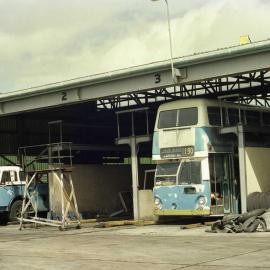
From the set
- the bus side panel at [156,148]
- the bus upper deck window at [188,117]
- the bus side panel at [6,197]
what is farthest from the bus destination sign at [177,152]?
the bus side panel at [6,197]

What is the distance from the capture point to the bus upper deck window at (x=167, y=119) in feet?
73.8

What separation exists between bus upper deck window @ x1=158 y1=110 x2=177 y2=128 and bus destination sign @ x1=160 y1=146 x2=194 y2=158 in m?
0.91

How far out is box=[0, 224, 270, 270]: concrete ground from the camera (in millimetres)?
11953

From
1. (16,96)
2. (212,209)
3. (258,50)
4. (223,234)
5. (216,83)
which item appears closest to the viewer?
(223,234)

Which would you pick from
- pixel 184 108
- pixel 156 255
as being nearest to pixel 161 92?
pixel 184 108

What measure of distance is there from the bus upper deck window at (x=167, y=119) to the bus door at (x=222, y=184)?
1946 millimetres

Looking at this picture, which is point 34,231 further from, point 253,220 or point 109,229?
point 253,220

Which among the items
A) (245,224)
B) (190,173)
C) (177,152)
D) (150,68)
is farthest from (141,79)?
(245,224)

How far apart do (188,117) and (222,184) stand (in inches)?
111

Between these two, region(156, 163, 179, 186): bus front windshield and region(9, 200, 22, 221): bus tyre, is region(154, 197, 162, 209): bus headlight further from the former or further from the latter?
region(9, 200, 22, 221): bus tyre

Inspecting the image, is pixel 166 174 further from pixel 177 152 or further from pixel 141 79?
pixel 141 79

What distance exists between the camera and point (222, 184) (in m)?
22.2

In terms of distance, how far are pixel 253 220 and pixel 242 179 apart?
3.50m

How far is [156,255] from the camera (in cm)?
1345
